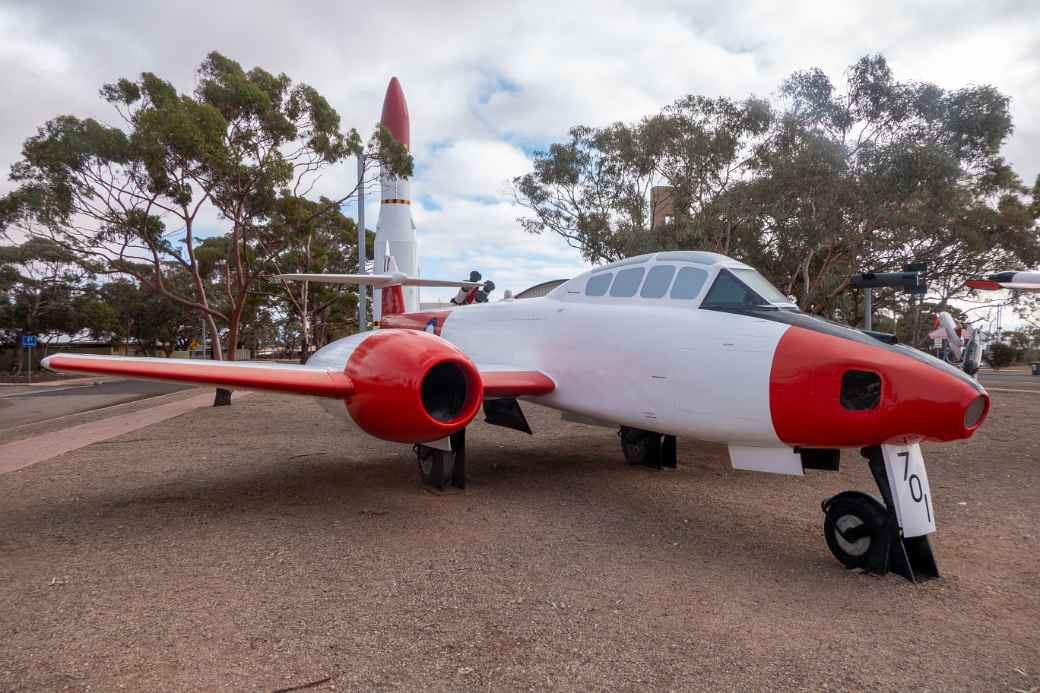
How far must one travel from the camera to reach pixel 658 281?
530cm

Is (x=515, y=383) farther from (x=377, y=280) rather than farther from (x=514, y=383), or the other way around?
(x=377, y=280)

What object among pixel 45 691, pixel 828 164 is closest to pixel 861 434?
pixel 45 691

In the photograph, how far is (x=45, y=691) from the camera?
2451mm

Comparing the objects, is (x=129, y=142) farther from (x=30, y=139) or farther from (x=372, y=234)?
(x=372, y=234)

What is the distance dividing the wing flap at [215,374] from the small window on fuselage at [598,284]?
2684mm


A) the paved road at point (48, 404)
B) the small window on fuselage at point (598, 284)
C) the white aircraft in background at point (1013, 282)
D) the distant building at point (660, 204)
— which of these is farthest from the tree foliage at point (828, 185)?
the paved road at point (48, 404)

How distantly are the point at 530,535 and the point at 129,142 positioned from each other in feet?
47.5

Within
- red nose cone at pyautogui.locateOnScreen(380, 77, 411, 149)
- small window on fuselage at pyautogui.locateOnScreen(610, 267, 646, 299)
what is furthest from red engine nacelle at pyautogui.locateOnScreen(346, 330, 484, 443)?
red nose cone at pyautogui.locateOnScreen(380, 77, 411, 149)

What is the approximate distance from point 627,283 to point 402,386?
2452 mm

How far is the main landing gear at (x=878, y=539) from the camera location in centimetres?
377

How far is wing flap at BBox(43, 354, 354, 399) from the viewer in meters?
4.54

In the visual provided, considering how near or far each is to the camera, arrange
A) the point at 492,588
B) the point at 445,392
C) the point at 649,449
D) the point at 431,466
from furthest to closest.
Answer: the point at 649,449, the point at 431,466, the point at 445,392, the point at 492,588

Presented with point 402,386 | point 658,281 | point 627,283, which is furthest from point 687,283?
point 402,386

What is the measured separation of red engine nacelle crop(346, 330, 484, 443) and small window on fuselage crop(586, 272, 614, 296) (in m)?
1.79
